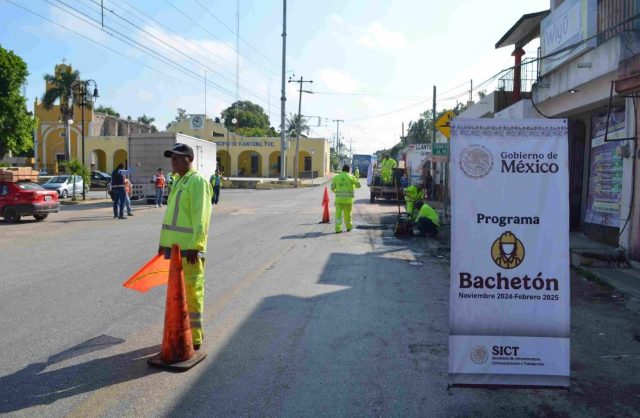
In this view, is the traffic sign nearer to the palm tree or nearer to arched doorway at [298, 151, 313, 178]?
the palm tree

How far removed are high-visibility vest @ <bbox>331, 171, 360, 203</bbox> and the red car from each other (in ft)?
32.5

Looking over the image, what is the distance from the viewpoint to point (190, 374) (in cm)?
464

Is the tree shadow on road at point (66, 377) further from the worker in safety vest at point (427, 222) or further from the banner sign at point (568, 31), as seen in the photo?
the banner sign at point (568, 31)

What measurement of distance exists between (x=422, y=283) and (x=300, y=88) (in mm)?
55459

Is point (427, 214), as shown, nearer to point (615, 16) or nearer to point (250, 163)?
point (615, 16)

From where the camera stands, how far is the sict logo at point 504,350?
406 centimetres

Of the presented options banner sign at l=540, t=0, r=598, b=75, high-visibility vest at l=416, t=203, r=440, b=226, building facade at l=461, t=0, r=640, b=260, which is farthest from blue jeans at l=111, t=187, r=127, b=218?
banner sign at l=540, t=0, r=598, b=75

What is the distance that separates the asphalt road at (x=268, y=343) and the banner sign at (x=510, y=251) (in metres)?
0.40

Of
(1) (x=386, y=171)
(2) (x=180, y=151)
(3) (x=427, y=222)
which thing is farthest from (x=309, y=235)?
(1) (x=386, y=171)

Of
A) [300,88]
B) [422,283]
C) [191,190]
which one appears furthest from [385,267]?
[300,88]

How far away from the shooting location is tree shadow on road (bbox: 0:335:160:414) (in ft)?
13.5

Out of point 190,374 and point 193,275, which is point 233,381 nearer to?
point 190,374

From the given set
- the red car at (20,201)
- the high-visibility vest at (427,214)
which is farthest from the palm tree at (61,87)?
the high-visibility vest at (427,214)

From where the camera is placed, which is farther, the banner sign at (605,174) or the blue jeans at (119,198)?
the blue jeans at (119,198)
